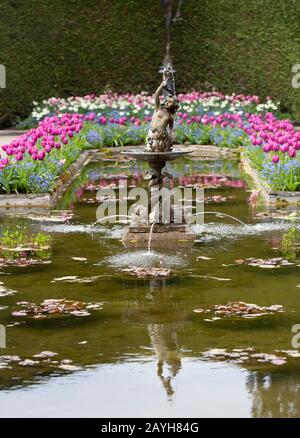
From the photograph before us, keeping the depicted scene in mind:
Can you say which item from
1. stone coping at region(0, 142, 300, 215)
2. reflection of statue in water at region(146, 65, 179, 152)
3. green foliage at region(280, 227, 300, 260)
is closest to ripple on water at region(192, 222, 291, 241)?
green foliage at region(280, 227, 300, 260)

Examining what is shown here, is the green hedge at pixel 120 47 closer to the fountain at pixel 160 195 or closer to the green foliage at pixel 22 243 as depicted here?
the fountain at pixel 160 195

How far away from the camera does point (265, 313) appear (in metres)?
7.31

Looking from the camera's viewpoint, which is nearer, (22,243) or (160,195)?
(22,243)

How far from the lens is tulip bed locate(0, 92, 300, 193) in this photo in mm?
13078

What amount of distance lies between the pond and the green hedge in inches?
529

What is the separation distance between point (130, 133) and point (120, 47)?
15.8 feet

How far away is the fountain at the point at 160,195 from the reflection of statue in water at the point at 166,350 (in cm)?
324

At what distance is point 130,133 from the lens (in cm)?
2014

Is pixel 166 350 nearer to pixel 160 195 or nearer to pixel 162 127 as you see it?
pixel 160 195

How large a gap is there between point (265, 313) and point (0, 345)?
192cm

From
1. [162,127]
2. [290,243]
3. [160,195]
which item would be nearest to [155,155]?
[162,127]

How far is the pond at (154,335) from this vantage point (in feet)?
18.1
